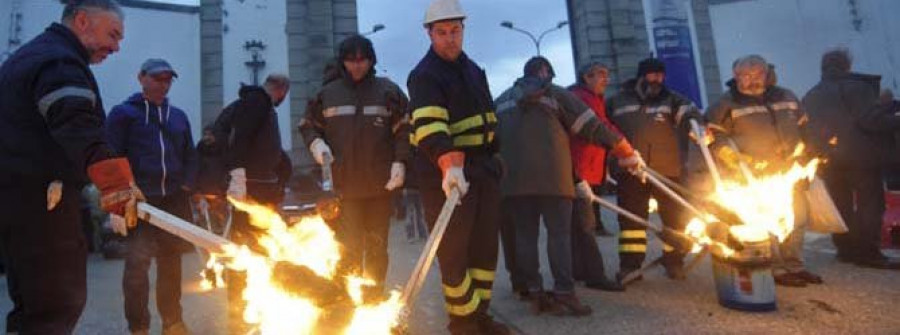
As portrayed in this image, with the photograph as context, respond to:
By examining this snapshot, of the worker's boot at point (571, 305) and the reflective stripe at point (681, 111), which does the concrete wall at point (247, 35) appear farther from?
the worker's boot at point (571, 305)

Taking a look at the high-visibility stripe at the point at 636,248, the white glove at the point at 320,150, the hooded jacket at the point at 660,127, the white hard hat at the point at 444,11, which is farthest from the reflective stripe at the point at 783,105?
the white glove at the point at 320,150

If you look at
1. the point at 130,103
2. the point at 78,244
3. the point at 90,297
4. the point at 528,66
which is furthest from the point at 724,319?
the point at 90,297

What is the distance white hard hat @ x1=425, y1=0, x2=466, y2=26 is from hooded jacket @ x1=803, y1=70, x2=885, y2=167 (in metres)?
3.67

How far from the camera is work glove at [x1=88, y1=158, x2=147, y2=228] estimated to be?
206 cm

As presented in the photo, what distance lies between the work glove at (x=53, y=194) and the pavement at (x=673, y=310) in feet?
6.21

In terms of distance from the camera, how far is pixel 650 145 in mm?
4754

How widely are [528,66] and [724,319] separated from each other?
2.16m

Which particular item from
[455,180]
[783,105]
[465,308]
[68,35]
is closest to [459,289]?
[465,308]

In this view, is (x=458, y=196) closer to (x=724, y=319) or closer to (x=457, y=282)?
(x=457, y=282)

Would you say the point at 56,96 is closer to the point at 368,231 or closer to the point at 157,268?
the point at 157,268

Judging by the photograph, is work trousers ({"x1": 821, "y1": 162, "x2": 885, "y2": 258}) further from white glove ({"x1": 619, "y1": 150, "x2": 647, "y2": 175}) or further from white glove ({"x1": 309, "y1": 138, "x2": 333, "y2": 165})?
white glove ({"x1": 309, "y1": 138, "x2": 333, "y2": 165})

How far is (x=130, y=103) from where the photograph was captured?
3.66m

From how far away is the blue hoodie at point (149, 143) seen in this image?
3566 millimetres

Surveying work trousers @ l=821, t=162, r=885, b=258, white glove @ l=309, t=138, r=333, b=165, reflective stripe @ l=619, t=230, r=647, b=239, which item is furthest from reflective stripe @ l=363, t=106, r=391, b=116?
work trousers @ l=821, t=162, r=885, b=258
